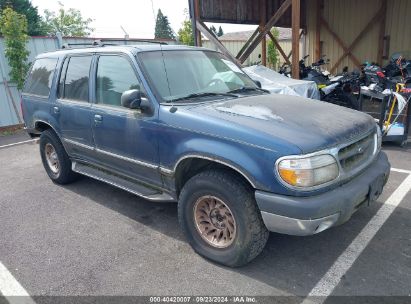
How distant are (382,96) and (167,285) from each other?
18.7 feet

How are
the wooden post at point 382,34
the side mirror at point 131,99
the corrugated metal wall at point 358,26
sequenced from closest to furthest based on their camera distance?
the side mirror at point 131,99
the corrugated metal wall at point 358,26
the wooden post at point 382,34

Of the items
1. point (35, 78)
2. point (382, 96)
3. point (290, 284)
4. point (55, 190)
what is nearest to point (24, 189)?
point (55, 190)

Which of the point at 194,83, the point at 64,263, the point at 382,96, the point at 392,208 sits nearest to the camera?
the point at 64,263

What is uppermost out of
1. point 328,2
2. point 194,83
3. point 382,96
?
point 328,2

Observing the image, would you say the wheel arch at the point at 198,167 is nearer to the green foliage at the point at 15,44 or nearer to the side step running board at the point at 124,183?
the side step running board at the point at 124,183

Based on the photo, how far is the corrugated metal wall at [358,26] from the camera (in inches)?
483

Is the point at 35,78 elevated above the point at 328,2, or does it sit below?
below

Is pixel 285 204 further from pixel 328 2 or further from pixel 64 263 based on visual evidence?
pixel 328 2

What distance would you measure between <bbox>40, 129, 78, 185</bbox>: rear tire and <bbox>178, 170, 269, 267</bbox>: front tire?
2558 mm

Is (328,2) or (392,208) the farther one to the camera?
(328,2)

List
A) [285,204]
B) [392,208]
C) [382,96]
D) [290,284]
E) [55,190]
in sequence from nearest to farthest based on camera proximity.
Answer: [285,204] → [290,284] → [392,208] → [55,190] → [382,96]

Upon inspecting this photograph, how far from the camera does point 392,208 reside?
408cm

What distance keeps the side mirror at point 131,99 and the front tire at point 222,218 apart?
36.0 inches

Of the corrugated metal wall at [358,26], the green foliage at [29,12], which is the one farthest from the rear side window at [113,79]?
the green foliage at [29,12]
